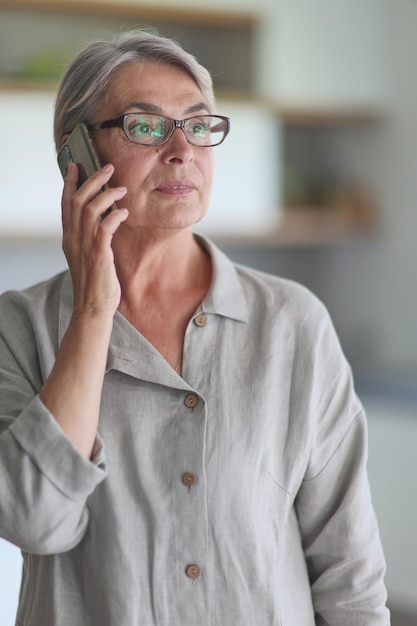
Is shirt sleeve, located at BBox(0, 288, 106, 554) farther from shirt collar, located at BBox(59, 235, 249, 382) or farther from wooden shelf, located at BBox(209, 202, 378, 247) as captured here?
wooden shelf, located at BBox(209, 202, 378, 247)

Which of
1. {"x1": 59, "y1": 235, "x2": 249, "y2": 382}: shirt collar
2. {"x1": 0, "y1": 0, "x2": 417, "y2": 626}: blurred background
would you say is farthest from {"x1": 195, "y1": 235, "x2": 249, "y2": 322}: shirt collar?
{"x1": 0, "y1": 0, "x2": 417, "y2": 626}: blurred background

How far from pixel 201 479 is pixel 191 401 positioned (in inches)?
3.9

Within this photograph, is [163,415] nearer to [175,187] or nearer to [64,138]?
[175,187]

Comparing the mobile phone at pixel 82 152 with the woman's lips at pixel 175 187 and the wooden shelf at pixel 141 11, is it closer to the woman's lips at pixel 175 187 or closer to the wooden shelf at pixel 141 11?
the woman's lips at pixel 175 187

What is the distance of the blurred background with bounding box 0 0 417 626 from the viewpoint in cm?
333

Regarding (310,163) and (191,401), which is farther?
(310,163)

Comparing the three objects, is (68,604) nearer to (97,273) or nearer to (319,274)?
(97,273)

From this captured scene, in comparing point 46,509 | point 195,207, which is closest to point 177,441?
point 46,509

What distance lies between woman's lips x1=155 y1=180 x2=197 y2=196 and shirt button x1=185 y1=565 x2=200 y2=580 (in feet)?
1.49

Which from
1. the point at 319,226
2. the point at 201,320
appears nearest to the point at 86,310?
the point at 201,320

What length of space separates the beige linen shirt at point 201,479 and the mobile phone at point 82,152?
163 mm

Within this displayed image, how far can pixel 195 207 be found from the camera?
4.14ft

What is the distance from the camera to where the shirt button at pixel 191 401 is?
1.26m

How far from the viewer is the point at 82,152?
1.27 m
